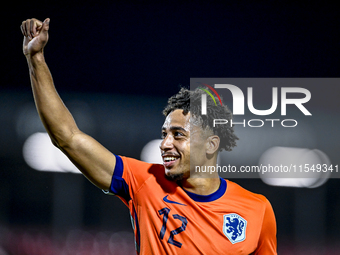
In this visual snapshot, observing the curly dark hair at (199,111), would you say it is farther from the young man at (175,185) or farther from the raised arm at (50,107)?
the raised arm at (50,107)

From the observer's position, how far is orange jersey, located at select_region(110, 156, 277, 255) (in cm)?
146

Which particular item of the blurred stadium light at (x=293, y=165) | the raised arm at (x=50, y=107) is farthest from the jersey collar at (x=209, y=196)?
the blurred stadium light at (x=293, y=165)

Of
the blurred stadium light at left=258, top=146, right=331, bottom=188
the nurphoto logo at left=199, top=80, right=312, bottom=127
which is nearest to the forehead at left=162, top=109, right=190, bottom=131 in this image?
the nurphoto logo at left=199, top=80, right=312, bottom=127

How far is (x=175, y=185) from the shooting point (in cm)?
161

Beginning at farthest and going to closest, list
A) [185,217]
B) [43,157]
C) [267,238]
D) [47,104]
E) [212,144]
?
[43,157]
[212,144]
[267,238]
[185,217]
[47,104]

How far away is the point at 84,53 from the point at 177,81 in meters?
1.17

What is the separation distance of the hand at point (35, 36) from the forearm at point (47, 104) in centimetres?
3

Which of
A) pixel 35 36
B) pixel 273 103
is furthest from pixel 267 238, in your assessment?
pixel 273 103

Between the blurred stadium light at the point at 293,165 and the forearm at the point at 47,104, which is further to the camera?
the blurred stadium light at the point at 293,165

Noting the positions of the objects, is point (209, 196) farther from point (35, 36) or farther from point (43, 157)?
point (43, 157)

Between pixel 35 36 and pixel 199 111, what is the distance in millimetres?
861

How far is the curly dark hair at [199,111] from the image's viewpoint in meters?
1.71

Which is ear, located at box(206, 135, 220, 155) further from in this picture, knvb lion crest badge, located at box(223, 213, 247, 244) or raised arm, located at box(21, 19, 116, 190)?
raised arm, located at box(21, 19, 116, 190)

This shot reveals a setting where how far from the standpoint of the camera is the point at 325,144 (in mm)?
3893
